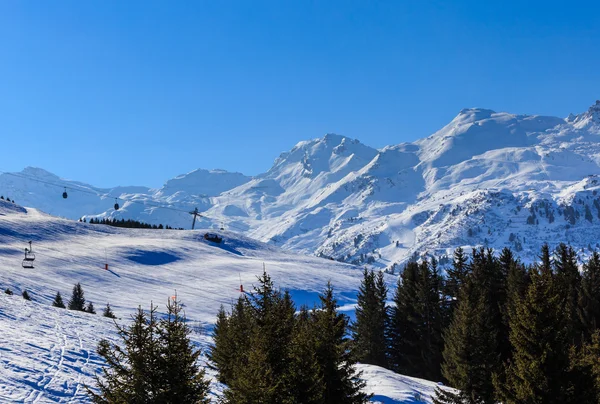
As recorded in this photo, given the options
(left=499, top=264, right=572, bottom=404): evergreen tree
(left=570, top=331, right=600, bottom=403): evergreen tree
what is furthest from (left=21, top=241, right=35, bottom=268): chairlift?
(left=570, top=331, right=600, bottom=403): evergreen tree

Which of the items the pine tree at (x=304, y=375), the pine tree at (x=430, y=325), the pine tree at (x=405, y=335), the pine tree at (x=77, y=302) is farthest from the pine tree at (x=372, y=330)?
the pine tree at (x=304, y=375)

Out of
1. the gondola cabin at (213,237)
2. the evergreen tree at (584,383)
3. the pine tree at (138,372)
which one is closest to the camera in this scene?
the pine tree at (138,372)

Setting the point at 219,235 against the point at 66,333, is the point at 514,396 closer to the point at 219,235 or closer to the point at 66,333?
the point at 66,333

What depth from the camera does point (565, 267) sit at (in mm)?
57688

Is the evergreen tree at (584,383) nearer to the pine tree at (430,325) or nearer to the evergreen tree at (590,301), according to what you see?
the pine tree at (430,325)

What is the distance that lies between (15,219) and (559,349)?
109 m

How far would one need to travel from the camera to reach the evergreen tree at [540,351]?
23.8m

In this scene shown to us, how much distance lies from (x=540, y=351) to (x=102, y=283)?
67333 millimetres

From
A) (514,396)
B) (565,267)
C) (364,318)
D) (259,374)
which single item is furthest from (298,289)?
(259,374)

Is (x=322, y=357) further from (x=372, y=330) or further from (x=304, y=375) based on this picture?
(x=372, y=330)

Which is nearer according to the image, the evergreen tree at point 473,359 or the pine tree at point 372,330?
the evergreen tree at point 473,359

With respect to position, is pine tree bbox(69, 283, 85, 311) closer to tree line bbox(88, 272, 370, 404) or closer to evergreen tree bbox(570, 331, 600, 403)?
tree line bbox(88, 272, 370, 404)

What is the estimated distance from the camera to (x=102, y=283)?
80.3 metres

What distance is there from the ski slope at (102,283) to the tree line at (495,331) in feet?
19.6
